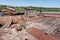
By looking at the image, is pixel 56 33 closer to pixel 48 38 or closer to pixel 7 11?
pixel 48 38

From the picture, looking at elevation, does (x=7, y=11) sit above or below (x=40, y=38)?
below

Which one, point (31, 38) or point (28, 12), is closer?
point (31, 38)

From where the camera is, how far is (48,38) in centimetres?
832

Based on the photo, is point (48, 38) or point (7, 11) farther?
point (7, 11)

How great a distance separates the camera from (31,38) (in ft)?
29.0

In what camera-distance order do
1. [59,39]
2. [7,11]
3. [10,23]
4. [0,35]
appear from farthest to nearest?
[7,11] → [10,23] → [0,35] → [59,39]

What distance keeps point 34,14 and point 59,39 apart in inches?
524

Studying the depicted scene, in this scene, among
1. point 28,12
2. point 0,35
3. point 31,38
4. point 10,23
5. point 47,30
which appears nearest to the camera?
point 31,38

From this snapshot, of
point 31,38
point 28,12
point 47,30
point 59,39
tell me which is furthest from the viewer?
point 28,12

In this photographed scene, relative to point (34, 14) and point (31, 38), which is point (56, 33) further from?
point (34, 14)

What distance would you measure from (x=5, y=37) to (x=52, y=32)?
269 centimetres

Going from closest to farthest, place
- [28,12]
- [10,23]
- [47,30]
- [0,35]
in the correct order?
[0,35]
[47,30]
[10,23]
[28,12]

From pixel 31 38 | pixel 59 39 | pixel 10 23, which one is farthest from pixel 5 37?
pixel 10 23

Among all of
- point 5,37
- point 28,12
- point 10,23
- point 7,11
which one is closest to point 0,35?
point 5,37
